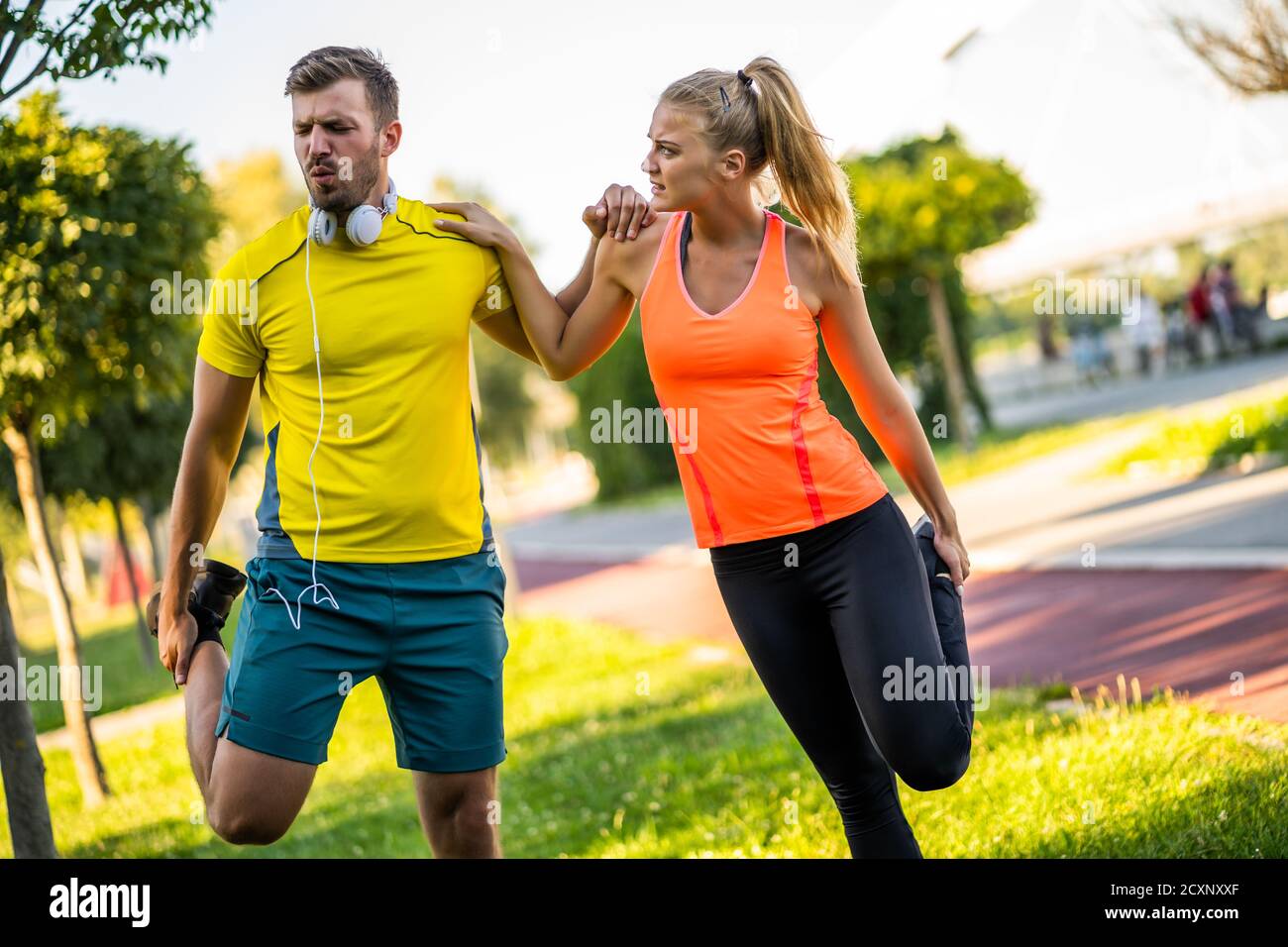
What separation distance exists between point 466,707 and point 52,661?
21.1m

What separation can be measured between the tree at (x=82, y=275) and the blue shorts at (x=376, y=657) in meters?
4.16

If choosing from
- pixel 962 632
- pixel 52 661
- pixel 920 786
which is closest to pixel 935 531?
pixel 962 632

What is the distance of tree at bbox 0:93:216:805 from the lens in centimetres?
714

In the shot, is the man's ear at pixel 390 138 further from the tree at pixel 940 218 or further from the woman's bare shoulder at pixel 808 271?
the tree at pixel 940 218

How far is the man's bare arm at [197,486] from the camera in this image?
3.43 m

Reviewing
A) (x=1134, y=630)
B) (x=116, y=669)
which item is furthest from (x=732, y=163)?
(x=116, y=669)

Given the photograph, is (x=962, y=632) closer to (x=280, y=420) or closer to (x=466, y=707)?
(x=466, y=707)

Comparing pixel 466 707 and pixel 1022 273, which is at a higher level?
pixel 1022 273

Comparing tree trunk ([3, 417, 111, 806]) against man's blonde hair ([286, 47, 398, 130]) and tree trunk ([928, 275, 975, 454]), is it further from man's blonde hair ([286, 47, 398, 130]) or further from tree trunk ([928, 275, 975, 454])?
tree trunk ([928, 275, 975, 454])

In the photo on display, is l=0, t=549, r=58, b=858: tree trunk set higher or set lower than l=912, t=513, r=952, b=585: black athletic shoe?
lower

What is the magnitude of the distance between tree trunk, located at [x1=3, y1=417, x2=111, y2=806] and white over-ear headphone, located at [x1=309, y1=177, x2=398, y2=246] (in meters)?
5.25

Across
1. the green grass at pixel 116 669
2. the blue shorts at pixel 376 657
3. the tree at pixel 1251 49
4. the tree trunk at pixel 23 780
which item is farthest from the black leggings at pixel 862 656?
the tree at pixel 1251 49

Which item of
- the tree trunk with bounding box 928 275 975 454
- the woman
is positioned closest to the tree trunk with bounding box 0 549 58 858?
the woman

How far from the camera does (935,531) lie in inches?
147
